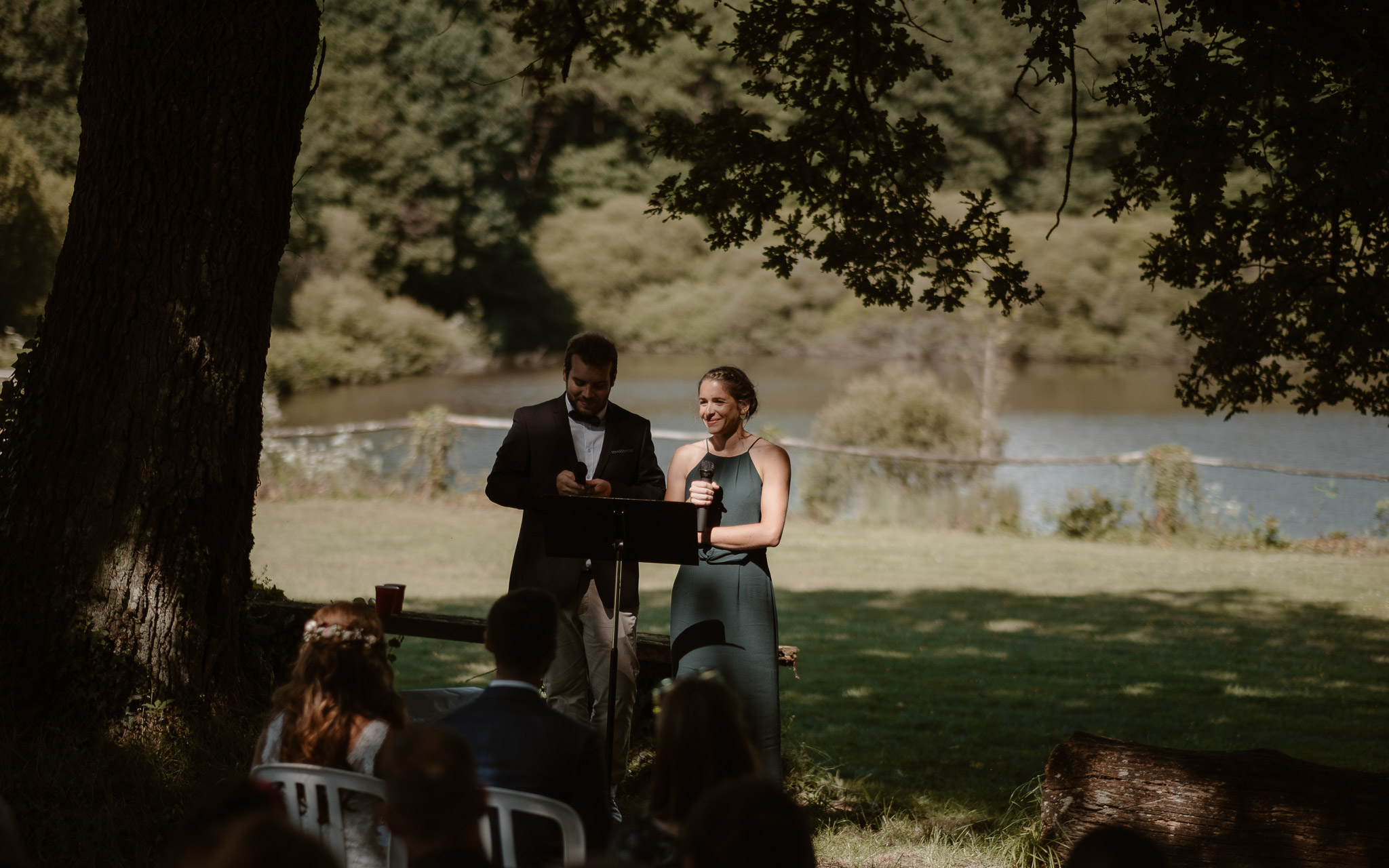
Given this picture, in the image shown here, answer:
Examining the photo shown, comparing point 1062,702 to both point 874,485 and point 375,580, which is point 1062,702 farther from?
point 874,485

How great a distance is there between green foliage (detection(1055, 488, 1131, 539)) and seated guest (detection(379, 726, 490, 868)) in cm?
1618

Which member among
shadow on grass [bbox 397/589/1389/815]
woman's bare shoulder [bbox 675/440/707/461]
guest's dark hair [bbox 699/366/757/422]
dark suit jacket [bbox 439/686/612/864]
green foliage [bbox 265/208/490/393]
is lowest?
shadow on grass [bbox 397/589/1389/815]

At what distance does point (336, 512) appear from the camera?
17.2 metres

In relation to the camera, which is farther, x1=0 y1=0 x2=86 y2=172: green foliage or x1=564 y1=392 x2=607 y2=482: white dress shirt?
x1=0 y1=0 x2=86 y2=172: green foliage

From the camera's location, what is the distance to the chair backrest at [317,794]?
2.86 m

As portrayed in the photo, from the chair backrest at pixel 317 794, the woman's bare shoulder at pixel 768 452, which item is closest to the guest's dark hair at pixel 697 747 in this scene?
the chair backrest at pixel 317 794

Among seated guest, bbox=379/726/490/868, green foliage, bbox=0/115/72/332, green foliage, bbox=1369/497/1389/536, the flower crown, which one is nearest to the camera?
seated guest, bbox=379/726/490/868

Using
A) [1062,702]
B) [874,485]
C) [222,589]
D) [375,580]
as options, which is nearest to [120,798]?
[222,589]

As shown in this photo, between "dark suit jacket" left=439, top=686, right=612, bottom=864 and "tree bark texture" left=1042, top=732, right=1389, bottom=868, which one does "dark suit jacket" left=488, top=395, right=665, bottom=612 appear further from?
"tree bark texture" left=1042, top=732, right=1389, bottom=868

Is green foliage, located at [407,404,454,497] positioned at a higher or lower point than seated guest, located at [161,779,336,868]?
higher

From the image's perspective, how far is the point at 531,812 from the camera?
2.71 meters

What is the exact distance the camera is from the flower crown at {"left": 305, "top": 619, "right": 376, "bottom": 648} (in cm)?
315

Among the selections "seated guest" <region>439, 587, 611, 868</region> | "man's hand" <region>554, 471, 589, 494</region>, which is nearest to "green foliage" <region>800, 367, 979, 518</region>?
"man's hand" <region>554, 471, 589, 494</region>

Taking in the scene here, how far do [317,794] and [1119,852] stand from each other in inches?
77.8
